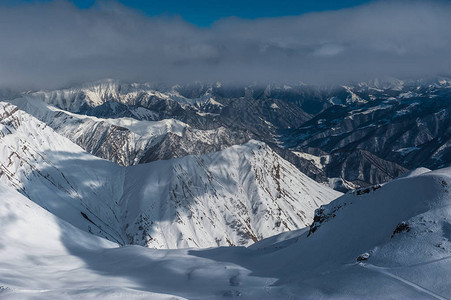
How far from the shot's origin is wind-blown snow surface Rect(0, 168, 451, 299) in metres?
27.9

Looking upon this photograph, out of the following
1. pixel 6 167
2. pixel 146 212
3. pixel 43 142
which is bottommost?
pixel 146 212

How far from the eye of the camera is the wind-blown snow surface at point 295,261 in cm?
2789

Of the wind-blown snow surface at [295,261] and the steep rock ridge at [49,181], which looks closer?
the wind-blown snow surface at [295,261]

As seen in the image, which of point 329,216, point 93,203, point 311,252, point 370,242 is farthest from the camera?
point 93,203

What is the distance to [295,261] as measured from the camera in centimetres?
4194

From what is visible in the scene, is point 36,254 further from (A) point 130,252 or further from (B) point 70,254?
(A) point 130,252

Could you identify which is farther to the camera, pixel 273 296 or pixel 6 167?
pixel 6 167

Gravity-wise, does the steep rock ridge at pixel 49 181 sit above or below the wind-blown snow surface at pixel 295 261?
above

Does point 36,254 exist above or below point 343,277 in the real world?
above

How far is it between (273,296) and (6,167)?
6303 inches

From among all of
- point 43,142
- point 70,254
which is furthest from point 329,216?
point 43,142

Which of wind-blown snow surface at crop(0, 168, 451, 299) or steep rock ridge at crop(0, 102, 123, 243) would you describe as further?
steep rock ridge at crop(0, 102, 123, 243)

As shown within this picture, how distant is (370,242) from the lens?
35.5 m

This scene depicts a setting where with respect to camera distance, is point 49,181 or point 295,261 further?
point 49,181
